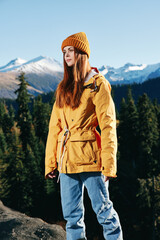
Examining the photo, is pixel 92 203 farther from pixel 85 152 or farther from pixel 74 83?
pixel 74 83

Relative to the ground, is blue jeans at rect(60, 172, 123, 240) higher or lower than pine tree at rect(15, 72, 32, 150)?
lower

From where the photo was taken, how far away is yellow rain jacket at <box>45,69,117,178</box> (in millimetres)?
3437

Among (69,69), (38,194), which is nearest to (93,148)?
(69,69)

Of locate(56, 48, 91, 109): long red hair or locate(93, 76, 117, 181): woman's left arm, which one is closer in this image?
locate(93, 76, 117, 181): woman's left arm

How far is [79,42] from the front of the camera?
3652mm

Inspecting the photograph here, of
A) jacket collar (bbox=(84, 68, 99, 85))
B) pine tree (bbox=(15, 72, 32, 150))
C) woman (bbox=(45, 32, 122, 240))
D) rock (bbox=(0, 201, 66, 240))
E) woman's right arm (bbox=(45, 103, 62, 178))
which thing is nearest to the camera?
woman (bbox=(45, 32, 122, 240))

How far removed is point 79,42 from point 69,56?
271 millimetres

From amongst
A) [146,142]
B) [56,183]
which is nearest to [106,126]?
[56,183]

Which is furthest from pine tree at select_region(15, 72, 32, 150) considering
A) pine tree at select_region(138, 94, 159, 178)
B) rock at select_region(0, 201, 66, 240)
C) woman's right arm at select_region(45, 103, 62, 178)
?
woman's right arm at select_region(45, 103, 62, 178)

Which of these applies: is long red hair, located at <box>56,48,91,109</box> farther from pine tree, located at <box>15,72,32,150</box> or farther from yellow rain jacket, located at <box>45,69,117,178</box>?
pine tree, located at <box>15,72,32,150</box>

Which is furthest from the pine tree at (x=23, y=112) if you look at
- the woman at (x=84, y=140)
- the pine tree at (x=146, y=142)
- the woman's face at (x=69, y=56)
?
the woman at (x=84, y=140)

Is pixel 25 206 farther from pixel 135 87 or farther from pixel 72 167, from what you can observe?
pixel 135 87

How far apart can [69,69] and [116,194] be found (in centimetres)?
3369

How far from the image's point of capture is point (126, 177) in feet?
155
